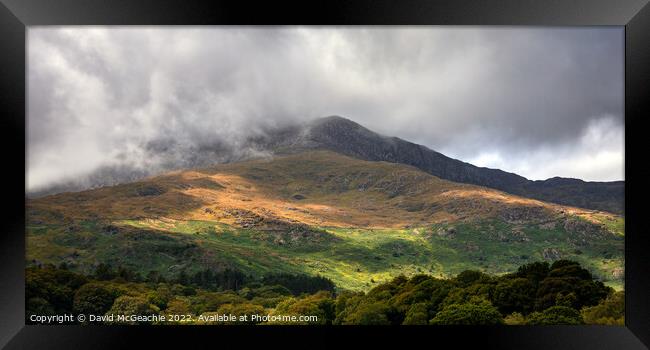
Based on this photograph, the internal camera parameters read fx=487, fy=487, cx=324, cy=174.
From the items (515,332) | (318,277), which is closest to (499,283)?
(515,332)

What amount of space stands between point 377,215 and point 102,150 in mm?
29882

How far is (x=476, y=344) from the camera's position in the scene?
580 cm

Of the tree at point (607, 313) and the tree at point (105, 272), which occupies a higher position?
the tree at point (607, 313)

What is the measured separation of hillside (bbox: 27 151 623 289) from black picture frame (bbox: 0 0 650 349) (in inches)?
1365

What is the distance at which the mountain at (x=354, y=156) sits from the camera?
4738 centimetres

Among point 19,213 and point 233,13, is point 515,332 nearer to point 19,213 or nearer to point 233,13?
point 233,13

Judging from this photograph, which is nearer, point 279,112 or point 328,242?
point 328,242

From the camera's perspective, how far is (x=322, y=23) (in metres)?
5.80

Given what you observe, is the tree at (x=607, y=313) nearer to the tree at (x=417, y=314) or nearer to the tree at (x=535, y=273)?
the tree at (x=535, y=273)

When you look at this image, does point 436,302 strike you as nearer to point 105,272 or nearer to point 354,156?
point 105,272

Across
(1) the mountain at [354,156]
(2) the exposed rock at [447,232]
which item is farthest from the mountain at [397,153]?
(2) the exposed rock at [447,232]

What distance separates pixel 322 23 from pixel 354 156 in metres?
62.4

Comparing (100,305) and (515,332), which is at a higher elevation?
(515,332)

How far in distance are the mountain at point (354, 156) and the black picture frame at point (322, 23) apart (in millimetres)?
40875
